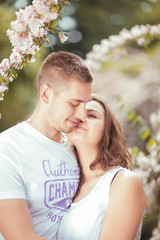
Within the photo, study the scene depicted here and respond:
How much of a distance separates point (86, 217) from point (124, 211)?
0.23 m

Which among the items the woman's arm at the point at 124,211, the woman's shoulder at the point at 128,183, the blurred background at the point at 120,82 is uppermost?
the woman's shoulder at the point at 128,183

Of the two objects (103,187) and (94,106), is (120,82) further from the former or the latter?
(103,187)

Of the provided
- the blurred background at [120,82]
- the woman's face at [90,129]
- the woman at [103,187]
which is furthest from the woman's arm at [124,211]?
the blurred background at [120,82]

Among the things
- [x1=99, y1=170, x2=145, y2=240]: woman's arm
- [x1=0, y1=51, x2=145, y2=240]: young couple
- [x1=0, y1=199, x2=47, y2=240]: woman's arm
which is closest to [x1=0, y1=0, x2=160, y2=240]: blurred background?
[x1=0, y1=51, x2=145, y2=240]: young couple

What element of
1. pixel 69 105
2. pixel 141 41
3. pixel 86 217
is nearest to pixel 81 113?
pixel 69 105

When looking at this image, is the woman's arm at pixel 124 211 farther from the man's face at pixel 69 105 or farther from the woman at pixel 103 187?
the man's face at pixel 69 105

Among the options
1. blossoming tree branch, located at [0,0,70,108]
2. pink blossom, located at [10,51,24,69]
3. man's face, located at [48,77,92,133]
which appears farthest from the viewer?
man's face, located at [48,77,92,133]

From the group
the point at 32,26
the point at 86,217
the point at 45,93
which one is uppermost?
the point at 32,26

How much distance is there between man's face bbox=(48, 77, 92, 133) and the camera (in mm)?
1891

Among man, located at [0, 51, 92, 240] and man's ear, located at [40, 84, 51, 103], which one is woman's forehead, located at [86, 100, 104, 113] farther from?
man's ear, located at [40, 84, 51, 103]

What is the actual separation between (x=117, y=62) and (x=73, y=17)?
12.8 ft

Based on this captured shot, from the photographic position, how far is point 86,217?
→ 1.86 m

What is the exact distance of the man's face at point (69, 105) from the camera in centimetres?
189

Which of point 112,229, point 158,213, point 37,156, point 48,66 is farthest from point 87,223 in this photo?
point 158,213
